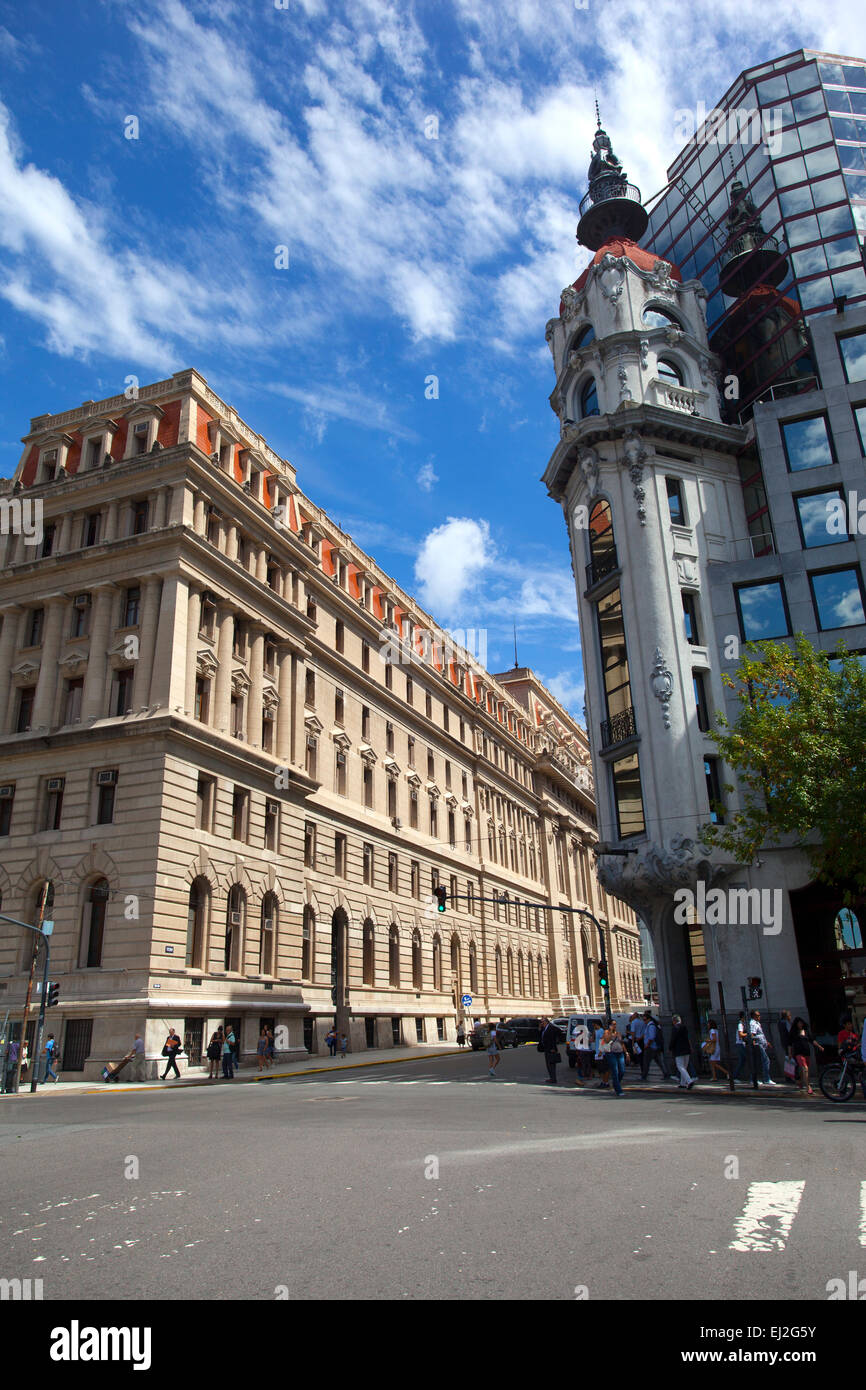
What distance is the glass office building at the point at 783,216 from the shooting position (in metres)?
39.8

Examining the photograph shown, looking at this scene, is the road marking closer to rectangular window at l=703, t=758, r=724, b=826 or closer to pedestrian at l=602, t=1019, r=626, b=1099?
pedestrian at l=602, t=1019, r=626, b=1099

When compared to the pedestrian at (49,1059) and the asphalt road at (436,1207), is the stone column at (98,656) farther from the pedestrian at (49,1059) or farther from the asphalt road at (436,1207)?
the asphalt road at (436,1207)

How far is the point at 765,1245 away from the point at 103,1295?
4.76m

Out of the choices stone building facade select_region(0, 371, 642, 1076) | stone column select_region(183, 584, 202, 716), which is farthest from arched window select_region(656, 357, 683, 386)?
stone column select_region(183, 584, 202, 716)

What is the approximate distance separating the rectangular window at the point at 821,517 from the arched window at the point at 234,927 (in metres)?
26.5

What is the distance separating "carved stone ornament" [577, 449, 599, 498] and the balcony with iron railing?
9428mm

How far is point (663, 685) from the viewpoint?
33.8 m

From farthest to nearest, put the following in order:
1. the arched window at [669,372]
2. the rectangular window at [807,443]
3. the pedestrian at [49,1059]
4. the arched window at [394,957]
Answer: the arched window at [394,957] → the arched window at [669,372] → the rectangular window at [807,443] → the pedestrian at [49,1059]

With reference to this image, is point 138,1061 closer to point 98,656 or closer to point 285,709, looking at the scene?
point 98,656

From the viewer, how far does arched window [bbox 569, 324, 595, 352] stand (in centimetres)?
4194

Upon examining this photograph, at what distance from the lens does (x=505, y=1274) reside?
6.25 metres

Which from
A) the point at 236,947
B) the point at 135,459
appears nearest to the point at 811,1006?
the point at 236,947

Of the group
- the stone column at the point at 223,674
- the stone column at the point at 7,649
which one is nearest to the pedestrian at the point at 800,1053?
the stone column at the point at 223,674
